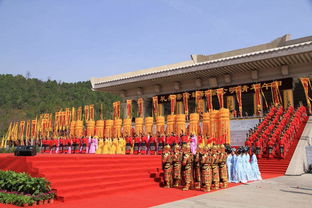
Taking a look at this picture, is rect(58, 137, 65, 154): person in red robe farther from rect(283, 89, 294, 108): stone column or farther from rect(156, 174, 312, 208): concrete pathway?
rect(283, 89, 294, 108): stone column

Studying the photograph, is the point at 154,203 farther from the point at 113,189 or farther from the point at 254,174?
the point at 254,174

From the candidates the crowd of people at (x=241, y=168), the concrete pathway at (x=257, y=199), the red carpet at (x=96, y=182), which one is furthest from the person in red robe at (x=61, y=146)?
the concrete pathway at (x=257, y=199)

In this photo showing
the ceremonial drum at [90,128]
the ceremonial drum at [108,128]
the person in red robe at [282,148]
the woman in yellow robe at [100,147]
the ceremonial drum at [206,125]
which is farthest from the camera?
the ceremonial drum at [90,128]

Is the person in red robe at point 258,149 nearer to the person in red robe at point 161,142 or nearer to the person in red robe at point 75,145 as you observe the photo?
the person in red robe at point 161,142

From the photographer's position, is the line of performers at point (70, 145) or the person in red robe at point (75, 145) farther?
the person in red robe at point (75, 145)

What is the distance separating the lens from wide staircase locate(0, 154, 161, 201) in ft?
20.4

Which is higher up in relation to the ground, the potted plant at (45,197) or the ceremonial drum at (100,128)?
the ceremonial drum at (100,128)

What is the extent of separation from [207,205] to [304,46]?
43.2ft

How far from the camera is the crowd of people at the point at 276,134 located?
39.2ft

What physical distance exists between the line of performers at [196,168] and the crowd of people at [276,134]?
16.4 feet

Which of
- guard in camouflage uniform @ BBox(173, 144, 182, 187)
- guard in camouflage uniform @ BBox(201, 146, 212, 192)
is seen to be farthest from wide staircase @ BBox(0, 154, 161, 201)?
guard in camouflage uniform @ BBox(201, 146, 212, 192)

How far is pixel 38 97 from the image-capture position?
66812mm

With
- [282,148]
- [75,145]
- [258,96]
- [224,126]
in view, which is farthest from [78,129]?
[282,148]

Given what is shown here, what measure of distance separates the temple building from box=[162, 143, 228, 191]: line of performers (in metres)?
10.8
